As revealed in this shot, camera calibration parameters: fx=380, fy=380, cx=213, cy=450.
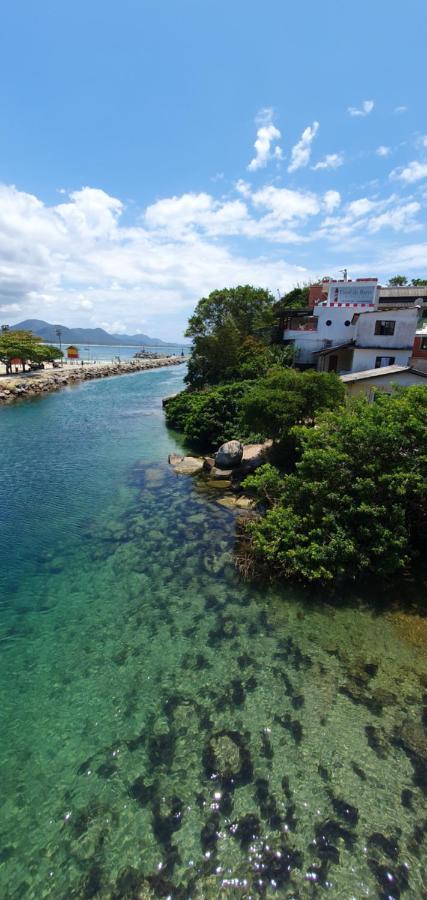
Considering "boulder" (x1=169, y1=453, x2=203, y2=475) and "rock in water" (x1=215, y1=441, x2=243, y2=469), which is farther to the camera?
"boulder" (x1=169, y1=453, x2=203, y2=475)

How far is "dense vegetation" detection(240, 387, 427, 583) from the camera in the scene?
12367 mm

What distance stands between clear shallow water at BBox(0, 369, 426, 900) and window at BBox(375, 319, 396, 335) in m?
25.5

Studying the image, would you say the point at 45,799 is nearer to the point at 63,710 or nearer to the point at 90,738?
the point at 90,738

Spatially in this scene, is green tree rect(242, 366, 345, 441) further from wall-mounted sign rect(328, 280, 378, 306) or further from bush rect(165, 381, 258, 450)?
wall-mounted sign rect(328, 280, 378, 306)

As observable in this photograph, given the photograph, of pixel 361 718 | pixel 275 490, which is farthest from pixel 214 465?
pixel 361 718

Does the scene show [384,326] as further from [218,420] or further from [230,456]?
[230,456]

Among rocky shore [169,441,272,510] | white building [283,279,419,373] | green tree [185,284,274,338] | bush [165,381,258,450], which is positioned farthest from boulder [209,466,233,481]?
green tree [185,284,274,338]

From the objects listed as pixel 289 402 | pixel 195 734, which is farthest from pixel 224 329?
pixel 195 734

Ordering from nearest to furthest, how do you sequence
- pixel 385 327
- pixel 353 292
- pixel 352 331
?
pixel 385 327, pixel 352 331, pixel 353 292

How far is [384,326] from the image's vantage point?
3209 centimetres

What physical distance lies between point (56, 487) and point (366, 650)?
18.4 meters

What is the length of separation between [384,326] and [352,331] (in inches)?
305

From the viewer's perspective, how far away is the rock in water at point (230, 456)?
955 inches

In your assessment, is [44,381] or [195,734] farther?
[44,381]
